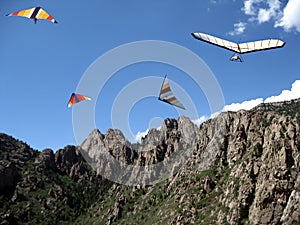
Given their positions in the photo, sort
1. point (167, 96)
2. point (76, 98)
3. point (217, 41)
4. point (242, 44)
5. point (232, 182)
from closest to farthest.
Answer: point (242, 44), point (217, 41), point (167, 96), point (76, 98), point (232, 182)

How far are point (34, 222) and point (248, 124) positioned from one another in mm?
134391

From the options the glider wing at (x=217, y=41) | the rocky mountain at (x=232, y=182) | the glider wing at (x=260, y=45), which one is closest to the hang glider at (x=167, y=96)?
the glider wing at (x=217, y=41)

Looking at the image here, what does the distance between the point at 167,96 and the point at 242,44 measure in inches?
507

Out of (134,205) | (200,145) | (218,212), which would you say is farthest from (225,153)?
(134,205)

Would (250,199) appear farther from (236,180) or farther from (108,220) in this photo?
(108,220)

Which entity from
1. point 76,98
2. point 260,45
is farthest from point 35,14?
point 260,45

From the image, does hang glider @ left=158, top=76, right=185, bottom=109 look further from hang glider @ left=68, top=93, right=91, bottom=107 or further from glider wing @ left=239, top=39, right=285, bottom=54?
hang glider @ left=68, top=93, right=91, bottom=107

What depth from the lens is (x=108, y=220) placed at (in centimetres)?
18538

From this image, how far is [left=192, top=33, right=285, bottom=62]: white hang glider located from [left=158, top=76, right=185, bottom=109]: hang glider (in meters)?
8.93

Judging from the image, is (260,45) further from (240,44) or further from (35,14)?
(35,14)

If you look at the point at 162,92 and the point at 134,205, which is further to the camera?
the point at 134,205

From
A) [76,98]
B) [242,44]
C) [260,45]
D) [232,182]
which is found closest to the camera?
[260,45]

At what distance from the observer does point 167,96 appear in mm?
46719

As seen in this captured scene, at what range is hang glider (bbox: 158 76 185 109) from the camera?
4547cm
